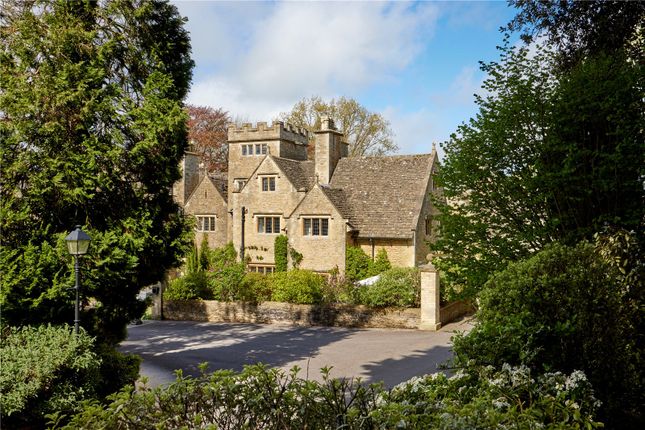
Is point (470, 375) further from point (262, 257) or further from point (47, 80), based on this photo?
point (262, 257)

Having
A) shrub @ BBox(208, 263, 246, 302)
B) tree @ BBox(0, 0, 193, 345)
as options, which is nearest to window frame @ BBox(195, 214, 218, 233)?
shrub @ BBox(208, 263, 246, 302)

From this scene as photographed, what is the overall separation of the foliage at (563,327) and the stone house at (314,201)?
21.9m

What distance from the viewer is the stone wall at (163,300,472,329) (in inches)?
895

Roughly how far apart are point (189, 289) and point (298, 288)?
5678 mm

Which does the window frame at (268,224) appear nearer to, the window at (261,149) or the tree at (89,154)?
the window at (261,149)

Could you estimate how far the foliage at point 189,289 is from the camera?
26422mm

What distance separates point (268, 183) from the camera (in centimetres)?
3419

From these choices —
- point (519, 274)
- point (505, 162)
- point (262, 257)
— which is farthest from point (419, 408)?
point (262, 257)

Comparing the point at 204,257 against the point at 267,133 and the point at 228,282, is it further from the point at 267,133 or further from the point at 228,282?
the point at 228,282

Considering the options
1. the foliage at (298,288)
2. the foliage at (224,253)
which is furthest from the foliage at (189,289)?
the foliage at (224,253)

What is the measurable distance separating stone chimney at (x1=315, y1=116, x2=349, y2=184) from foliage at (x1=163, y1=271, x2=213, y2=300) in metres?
10.4

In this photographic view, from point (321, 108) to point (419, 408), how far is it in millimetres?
44268

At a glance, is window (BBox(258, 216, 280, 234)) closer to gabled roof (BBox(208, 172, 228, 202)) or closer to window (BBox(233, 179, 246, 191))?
window (BBox(233, 179, 246, 191))

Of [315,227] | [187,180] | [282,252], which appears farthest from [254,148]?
[315,227]
